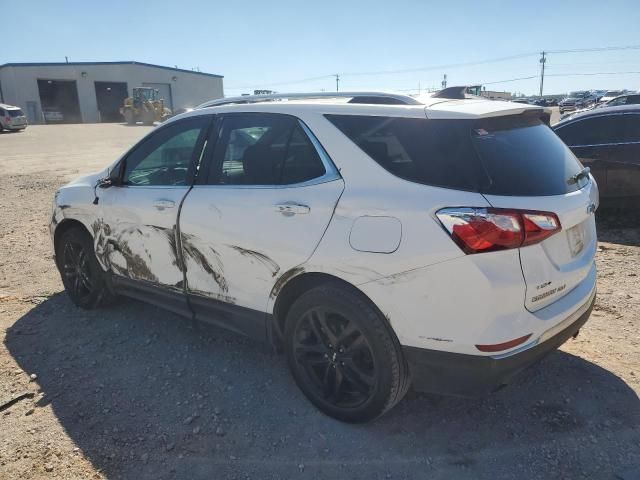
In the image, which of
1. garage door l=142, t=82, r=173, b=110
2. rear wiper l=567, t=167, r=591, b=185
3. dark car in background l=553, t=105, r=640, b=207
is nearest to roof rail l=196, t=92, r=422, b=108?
rear wiper l=567, t=167, r=591, b=185

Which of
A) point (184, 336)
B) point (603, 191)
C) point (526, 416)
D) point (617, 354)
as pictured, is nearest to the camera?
point (526, 416)

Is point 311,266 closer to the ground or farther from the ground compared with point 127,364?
farther from the ground

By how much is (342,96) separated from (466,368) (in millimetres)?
1766

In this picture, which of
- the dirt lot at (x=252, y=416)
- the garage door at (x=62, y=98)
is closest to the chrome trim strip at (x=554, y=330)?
the dirt lot at (x=252, y=416)

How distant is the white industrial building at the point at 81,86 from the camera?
46250 mm

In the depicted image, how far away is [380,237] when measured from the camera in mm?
2393

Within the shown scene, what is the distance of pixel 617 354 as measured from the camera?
345 cm

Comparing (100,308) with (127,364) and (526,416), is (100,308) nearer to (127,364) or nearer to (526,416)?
(127,364)

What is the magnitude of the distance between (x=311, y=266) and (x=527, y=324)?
110 cm

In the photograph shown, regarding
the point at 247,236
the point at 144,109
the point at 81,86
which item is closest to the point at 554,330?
the point at 247,236

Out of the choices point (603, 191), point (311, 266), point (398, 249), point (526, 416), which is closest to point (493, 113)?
point (398, 249)

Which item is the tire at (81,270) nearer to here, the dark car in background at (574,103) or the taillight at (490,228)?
the taillight at (490,228)

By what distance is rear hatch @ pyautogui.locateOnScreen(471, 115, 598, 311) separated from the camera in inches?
88.7

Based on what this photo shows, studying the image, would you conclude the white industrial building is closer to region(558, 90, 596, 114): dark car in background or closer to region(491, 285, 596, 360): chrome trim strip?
region(558, 90, 596, 114): dark car in background
